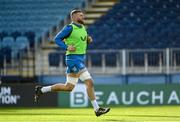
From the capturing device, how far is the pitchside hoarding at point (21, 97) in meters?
19.5

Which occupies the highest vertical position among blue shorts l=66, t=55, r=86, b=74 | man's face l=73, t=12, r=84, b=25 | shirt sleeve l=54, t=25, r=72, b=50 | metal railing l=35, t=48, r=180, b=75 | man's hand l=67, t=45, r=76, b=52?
man's face l=73, t=12, r=84, b=25

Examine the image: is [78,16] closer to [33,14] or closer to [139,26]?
[139,26]

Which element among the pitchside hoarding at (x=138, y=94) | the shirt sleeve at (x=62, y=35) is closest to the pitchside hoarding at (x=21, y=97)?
the pitchside hoarding at (x=138, y=94)

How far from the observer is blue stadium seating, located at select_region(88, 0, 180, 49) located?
24.5 meters

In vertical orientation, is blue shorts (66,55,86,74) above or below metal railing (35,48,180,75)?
above

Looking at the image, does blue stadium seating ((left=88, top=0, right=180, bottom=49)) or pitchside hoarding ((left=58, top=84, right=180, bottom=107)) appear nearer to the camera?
pitchside hoarding ((left=58, top=84, right=180, bottom=107))

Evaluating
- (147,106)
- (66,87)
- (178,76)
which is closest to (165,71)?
(178,76)

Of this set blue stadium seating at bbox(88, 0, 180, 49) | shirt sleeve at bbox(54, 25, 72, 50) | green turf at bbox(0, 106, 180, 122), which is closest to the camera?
green turf at bbox(0, 106, 180, 122)

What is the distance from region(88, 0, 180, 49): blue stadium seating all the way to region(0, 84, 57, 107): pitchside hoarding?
535 centimetres

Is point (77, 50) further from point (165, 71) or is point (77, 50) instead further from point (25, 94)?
point (165, 71)

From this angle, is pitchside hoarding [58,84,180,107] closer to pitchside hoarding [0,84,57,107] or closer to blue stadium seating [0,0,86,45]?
pitchside hoarding [0,84,57,107]

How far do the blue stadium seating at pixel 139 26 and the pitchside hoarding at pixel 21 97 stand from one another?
5346 millimetres

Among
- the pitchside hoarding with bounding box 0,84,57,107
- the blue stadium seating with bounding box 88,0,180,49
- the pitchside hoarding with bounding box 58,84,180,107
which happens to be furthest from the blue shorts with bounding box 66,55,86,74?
the blue stadium seating with bounding box 88,0,180,49

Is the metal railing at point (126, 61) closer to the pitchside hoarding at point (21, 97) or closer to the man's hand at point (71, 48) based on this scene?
the pitchside hoarding at point (21, 97)
